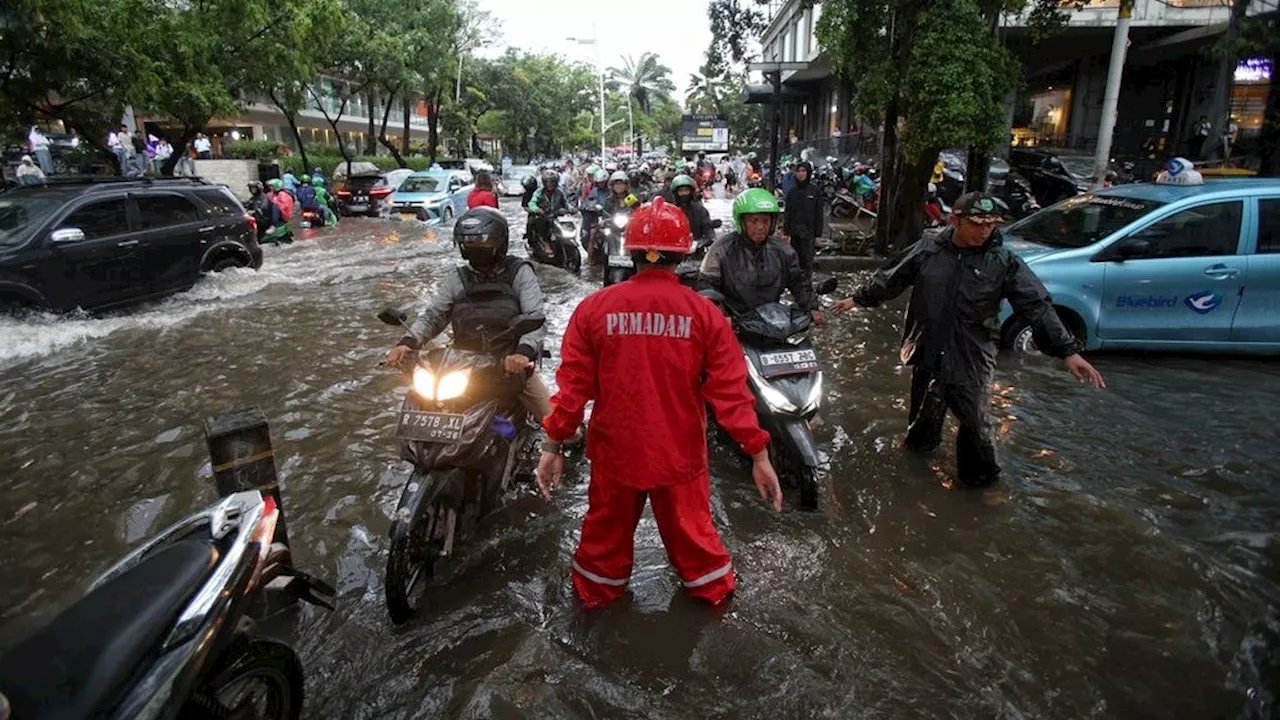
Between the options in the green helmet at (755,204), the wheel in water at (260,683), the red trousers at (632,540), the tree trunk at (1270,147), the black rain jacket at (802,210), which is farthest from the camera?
the tree trunk at (1270,147)

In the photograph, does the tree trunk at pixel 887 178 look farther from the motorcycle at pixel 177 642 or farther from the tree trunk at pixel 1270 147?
the motorcycle at pixel 177 642

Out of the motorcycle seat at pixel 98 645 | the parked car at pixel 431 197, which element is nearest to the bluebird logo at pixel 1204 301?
the motorcycle seat at pixel 98 645

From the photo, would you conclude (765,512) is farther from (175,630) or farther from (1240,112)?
(1240,112)

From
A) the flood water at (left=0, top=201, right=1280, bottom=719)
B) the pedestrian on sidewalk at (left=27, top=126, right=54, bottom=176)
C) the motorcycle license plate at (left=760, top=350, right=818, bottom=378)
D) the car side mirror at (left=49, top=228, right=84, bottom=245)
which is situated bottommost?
the flood water at (left=0, top=201, right=1280, bottom=719)

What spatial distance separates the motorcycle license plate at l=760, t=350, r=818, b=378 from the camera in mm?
4344

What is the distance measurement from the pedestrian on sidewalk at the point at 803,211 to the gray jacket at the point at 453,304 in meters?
6.33

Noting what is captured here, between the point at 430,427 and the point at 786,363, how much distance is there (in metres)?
2.10

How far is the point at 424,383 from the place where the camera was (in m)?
3.53

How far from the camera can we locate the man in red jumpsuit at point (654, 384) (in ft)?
9.36

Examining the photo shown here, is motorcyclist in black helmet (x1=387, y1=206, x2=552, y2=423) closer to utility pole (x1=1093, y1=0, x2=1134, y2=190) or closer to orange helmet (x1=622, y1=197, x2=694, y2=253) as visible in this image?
orange helmet (x1=622, y1=197, x2=694, y2=253)

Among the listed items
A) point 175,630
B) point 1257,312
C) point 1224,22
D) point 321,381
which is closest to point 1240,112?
point 1224,22

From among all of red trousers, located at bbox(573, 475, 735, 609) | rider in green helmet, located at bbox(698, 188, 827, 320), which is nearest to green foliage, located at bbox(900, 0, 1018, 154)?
rider in green helmet, located at bbox(698, 188, 827, 320)

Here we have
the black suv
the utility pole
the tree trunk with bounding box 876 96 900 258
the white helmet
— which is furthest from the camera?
the utility pole

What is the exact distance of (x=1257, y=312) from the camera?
6.54 meters
